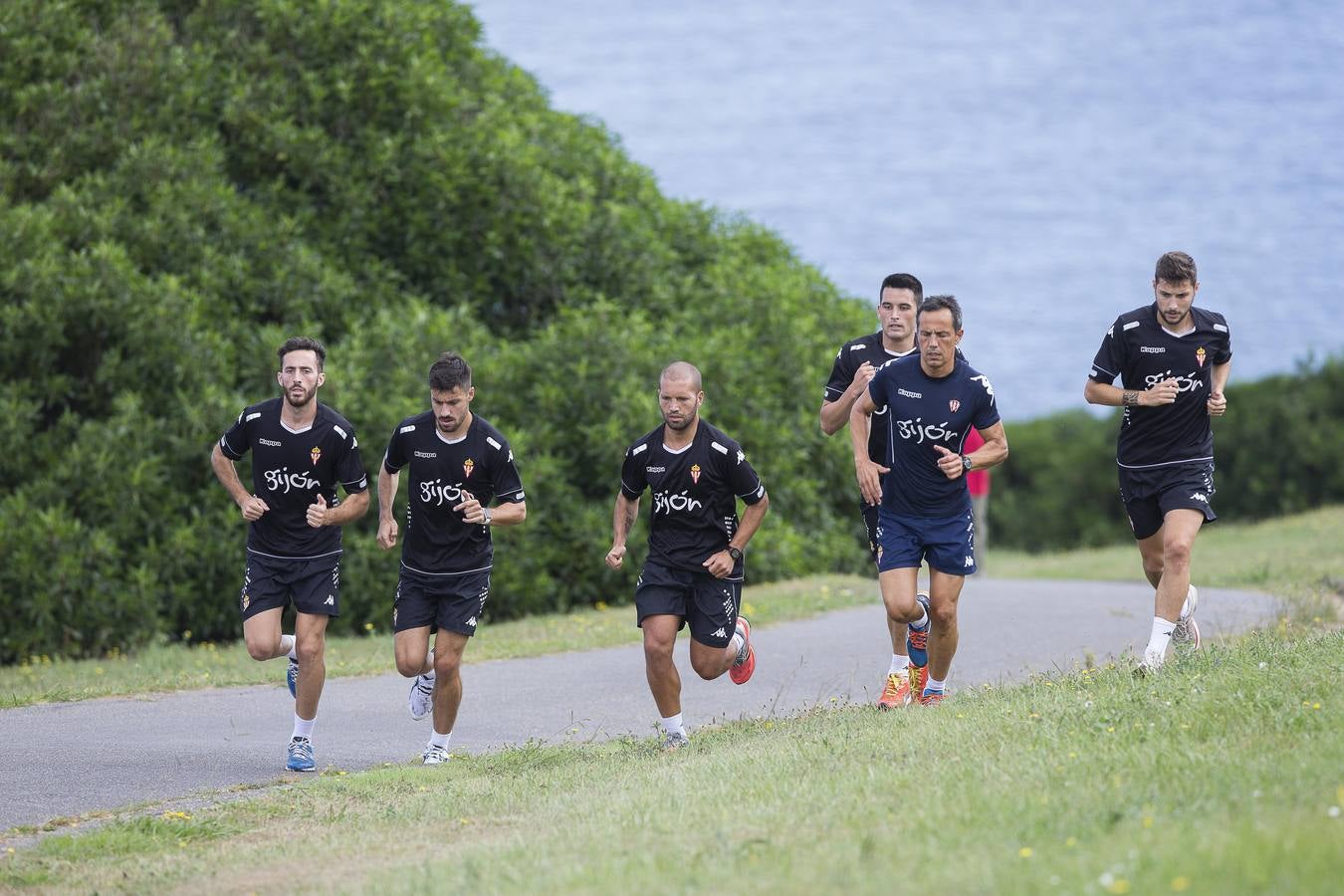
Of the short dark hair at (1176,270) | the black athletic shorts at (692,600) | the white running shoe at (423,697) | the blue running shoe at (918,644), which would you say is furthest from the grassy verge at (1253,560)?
the white running shoe at (423,697)

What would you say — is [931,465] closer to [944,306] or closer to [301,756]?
[944,306]

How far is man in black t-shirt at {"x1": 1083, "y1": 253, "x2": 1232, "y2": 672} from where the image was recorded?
341 inches

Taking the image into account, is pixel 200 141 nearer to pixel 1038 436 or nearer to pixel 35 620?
pixel 35 620

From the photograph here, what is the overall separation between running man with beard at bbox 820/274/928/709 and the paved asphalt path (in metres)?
0.84

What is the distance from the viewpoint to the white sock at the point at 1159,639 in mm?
8484

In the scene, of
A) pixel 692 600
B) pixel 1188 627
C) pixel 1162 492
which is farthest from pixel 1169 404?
pixel 692 600

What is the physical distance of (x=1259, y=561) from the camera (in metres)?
18.7

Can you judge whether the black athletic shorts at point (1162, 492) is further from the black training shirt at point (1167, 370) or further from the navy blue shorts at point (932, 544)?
the navy blue shorts at point (932, 544)

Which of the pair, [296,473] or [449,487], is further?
[296,473]

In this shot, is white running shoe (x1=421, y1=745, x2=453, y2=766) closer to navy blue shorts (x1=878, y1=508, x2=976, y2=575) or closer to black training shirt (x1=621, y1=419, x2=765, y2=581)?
black training shirt (x1=621, y1=419, x2=765, y2=581)

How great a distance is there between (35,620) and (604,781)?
945 centimetres

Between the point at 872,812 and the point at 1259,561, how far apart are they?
14451 mm

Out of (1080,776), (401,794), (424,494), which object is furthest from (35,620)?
(1080,776)

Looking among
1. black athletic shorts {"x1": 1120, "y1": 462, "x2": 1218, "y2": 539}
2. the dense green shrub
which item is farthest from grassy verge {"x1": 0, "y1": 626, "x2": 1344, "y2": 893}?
the dense green shrub
